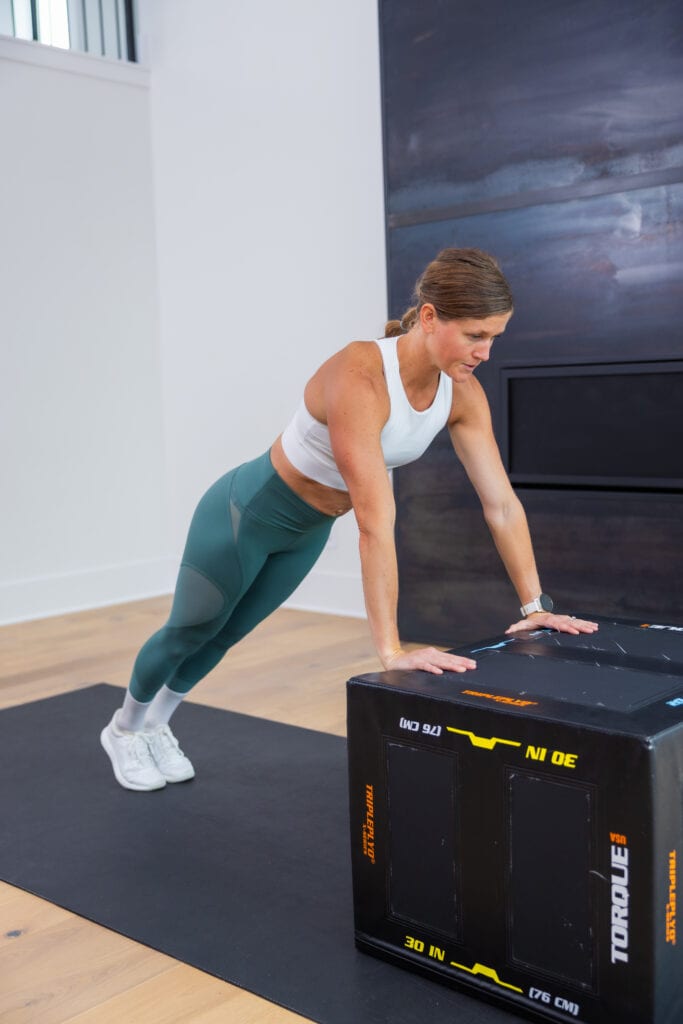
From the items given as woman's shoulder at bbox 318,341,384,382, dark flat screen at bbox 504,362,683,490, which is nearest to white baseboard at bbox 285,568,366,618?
dark flat screen at bbox 504,362,683,490

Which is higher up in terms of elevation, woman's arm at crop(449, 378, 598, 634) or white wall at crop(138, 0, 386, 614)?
white wall at crop(138, 0, 386, 614)

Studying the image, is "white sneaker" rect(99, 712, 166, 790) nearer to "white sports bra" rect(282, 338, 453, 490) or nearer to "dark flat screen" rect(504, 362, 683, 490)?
"white sports bra" rect(282, 338, 453, 490)

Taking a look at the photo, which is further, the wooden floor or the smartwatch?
the smartwatch

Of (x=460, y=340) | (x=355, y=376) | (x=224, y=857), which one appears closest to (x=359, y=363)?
(x=355, y=376)

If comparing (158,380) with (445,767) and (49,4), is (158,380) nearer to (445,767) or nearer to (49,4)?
(49,4)

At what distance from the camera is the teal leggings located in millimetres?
1974

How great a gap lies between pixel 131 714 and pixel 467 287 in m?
1.26

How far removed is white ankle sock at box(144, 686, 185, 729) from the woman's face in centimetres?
103

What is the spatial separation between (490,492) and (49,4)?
3.46 meters

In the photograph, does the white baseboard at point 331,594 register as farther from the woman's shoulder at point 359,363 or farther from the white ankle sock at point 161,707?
the woman's shoulder at point 359,363

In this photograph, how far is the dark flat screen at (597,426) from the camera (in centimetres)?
294

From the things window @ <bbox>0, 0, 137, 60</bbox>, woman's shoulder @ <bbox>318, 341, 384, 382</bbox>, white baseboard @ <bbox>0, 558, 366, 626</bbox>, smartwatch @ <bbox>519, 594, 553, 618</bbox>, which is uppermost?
window @ <bbox>0, 0, 137, 60</bbox>

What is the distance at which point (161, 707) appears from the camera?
94.3 inches

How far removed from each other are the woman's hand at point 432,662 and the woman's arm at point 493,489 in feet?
1.04
